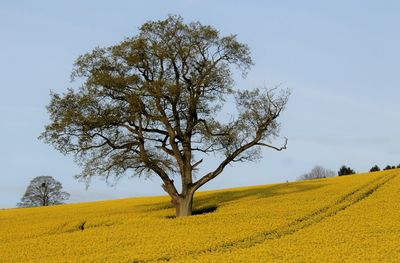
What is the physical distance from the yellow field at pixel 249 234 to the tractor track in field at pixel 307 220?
0.04 metres

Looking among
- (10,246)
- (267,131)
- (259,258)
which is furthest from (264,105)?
(259,258)

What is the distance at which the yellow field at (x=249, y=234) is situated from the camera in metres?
20.6

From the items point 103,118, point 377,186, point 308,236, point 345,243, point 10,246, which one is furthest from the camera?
point 377,186

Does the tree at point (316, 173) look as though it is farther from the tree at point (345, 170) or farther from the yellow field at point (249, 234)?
the yellow field at point (249, 234)

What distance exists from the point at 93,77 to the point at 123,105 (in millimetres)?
3087

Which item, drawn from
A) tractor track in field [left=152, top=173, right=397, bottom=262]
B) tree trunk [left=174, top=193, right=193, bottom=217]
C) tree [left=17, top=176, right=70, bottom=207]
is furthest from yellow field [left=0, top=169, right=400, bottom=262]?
tree [left=17, top=176, right=70, bottom=207]

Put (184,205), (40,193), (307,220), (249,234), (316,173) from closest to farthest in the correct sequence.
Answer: (249,234) → (307,220) → (184,205) → (40,193) → (316,173)

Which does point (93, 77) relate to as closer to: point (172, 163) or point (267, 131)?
point (172, 163)

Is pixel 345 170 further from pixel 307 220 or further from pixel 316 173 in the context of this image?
pixel 307 220

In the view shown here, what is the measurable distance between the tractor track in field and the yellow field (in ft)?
0.14

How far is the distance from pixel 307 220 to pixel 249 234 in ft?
19.3

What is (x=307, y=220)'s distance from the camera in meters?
31.5

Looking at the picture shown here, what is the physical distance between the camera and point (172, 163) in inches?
1673

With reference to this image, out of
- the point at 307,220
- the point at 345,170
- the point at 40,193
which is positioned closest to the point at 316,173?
the point at 345,170
